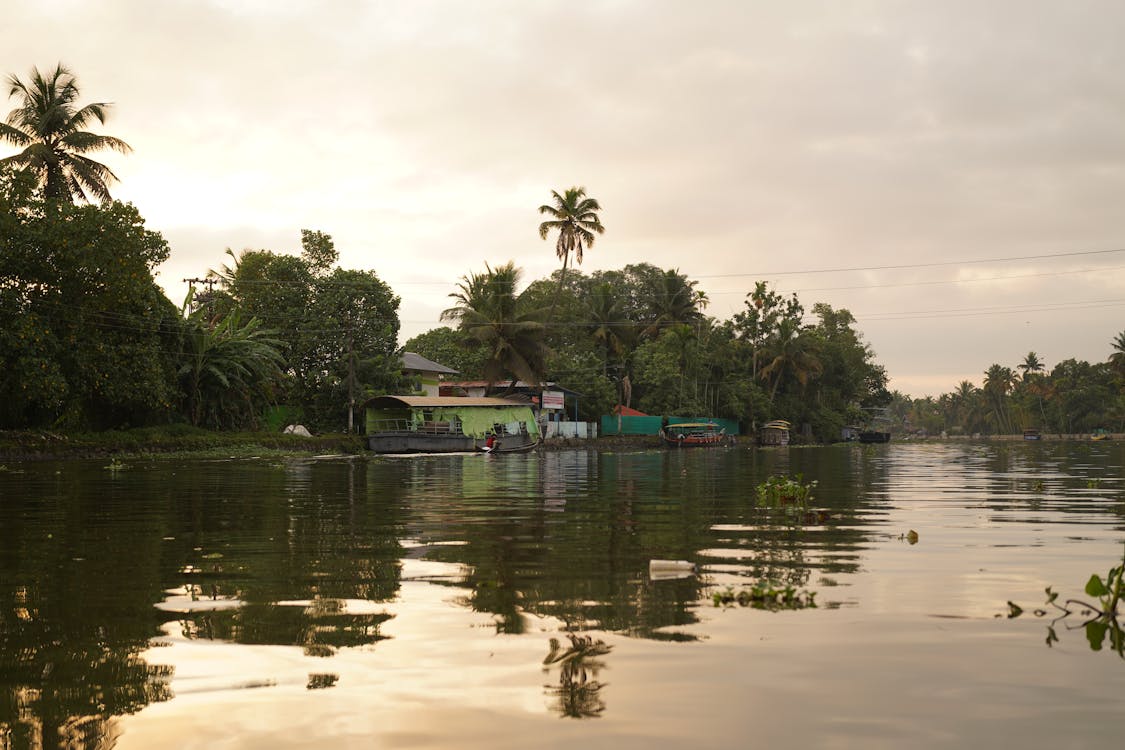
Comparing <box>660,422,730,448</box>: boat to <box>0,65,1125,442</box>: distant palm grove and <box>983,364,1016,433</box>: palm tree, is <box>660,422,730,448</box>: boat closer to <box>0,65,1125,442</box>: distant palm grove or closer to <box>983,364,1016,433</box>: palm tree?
<box>0,65,1125,442</box>: distant palm grove

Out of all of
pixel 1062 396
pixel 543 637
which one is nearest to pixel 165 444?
pixel 543 637

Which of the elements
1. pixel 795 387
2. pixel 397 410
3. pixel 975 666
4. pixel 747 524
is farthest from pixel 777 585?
pixel 795 387

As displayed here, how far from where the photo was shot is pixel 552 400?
64938 millimetres

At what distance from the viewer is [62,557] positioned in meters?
8.72

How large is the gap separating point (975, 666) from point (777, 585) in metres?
2.34

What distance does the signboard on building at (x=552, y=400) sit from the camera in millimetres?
64312

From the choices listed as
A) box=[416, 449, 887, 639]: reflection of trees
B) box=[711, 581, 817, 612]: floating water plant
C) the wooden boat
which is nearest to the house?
the wooden boat

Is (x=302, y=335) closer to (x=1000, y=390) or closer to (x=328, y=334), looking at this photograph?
(x=328, y=334)

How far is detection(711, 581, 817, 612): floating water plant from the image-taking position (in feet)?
20.8

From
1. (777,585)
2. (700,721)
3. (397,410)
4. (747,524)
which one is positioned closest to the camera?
(700,721)

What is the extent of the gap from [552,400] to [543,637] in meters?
59.6

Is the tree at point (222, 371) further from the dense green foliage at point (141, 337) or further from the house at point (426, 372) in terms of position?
the house at point (426, 372)

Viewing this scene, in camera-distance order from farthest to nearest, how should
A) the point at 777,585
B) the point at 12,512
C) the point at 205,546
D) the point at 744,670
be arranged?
the point at 12,512 < the point at 205,546 < the point at 777,585 < the point at 744,670

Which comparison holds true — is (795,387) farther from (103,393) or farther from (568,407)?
(103,393)
